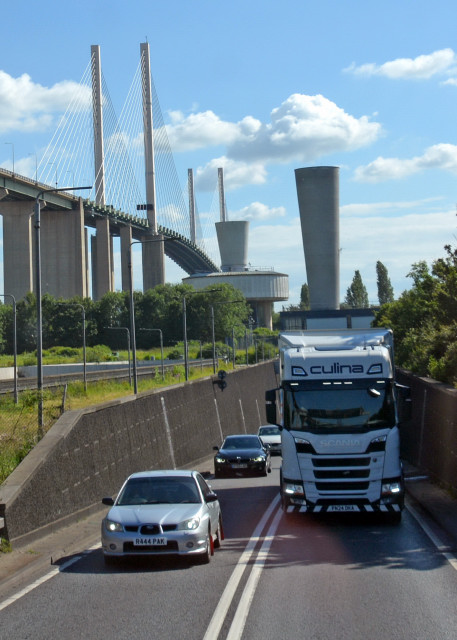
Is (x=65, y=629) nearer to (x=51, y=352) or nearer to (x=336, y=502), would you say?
(x=336, y=502)

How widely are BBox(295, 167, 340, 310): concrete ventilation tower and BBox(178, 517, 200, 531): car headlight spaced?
145139 mm

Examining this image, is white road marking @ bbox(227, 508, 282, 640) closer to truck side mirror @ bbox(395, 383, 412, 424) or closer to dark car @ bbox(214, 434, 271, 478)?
truck side mirror @ bbox(395, 383, 412, 424)

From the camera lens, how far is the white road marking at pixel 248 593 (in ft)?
28.4

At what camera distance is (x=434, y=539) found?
1480cm

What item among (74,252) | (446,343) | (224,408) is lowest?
(224,408)

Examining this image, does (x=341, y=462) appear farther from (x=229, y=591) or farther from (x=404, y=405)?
(x=229, y=591)

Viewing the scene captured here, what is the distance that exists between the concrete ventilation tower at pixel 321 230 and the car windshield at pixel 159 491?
14394cm

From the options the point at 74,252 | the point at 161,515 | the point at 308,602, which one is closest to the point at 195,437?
the point at 161,515

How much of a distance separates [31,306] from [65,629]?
357 feet

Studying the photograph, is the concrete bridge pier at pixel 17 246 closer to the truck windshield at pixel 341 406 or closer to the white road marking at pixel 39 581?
the truck windshield at pixel 341 406

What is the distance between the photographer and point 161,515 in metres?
12.6

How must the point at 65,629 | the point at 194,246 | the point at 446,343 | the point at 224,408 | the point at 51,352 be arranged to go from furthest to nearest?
the point at 194,246
the point at 51,352
the point at 224,408
the point at 446,343
the point at 65,629

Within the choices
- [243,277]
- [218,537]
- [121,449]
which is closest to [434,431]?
[121,449]

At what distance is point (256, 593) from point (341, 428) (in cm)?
669
